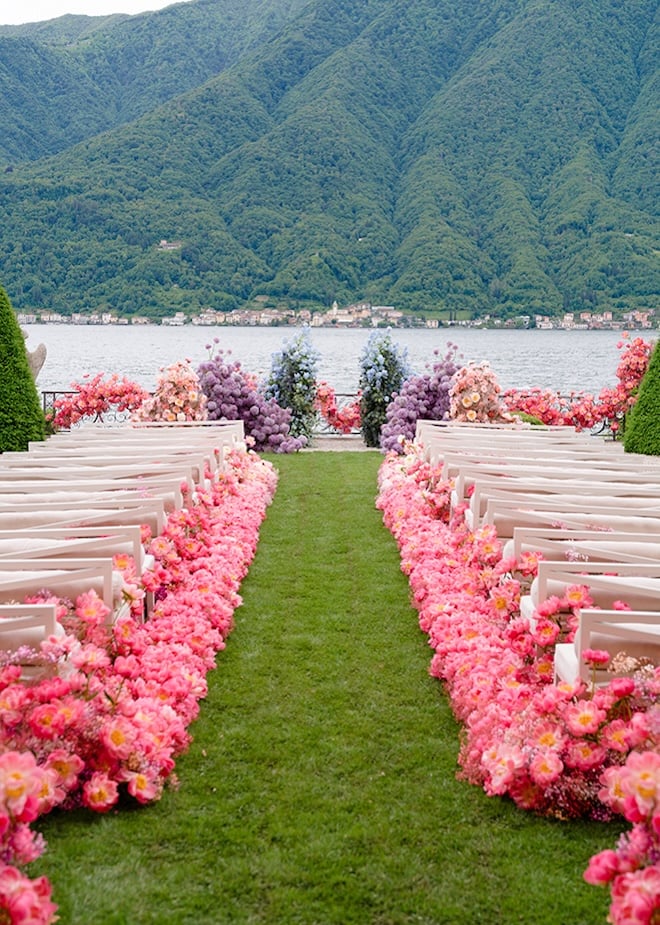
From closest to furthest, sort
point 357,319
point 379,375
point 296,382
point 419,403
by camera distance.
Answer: point 419,403 → point 379,375 → point 296,382 → point 357,319

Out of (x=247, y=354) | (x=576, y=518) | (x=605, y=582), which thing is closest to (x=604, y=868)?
(x=605, y=582)

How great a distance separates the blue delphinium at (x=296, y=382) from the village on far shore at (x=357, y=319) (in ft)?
70.3

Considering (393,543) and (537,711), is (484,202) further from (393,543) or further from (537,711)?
(537,711)

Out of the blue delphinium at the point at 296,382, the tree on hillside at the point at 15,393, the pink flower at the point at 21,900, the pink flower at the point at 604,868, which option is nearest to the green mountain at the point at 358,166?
the blue delphinium at the point at 296,382

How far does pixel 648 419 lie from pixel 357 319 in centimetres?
2886

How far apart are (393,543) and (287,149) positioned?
4557 cm

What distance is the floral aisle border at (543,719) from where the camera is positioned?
6.40 feet

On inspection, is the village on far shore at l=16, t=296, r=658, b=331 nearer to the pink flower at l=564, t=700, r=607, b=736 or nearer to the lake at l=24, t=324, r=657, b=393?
the lake at l=24, t=324, r=657, b=393

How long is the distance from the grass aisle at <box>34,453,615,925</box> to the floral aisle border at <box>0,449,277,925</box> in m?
0.12

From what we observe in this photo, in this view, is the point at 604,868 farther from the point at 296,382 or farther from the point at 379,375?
the point at 296,382

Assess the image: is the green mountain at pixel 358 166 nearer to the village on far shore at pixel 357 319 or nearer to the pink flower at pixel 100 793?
the village on far shore at pixel 357 319

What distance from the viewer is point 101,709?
3.17 m

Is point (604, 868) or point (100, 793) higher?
point (604, 868)

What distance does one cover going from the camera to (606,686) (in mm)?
3156
